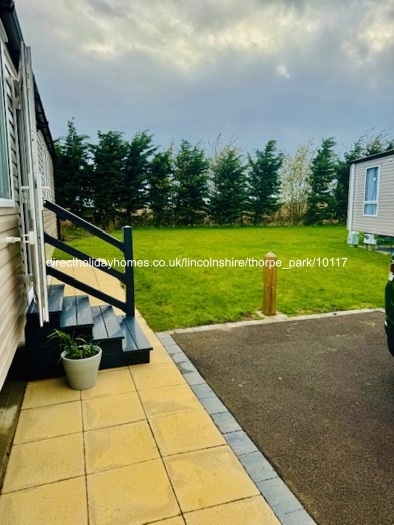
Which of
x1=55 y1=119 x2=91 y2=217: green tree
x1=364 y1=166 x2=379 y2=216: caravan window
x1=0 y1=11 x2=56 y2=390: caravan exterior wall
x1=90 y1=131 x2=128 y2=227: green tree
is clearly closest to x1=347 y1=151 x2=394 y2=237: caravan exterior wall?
x1=364 y1=166 x2=379 y2=216: caravan window

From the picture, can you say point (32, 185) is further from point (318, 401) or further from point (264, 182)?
point (264, 182)

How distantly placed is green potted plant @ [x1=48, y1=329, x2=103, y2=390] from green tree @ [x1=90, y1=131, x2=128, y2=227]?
13953 mm

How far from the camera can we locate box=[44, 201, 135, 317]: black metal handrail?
10.7ft

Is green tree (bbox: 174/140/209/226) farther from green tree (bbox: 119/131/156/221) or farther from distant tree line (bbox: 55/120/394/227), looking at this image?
green tree (bbox: 119/131/156/221)

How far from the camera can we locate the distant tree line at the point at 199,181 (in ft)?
51.4

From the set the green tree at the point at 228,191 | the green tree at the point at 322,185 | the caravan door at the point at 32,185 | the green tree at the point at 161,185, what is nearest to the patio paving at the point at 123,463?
the caravan door at the point at 32,185

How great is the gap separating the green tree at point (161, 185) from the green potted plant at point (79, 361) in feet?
48.1

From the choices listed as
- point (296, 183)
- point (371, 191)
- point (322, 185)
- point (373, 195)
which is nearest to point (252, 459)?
point (373, 195)

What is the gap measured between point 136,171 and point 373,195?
10.4 m

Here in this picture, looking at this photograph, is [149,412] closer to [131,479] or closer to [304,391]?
[131,479]

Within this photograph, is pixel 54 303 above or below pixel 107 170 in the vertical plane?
below

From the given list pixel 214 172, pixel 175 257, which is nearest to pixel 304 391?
pixel 175 257

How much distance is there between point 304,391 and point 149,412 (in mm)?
1242

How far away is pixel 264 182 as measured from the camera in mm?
19094
